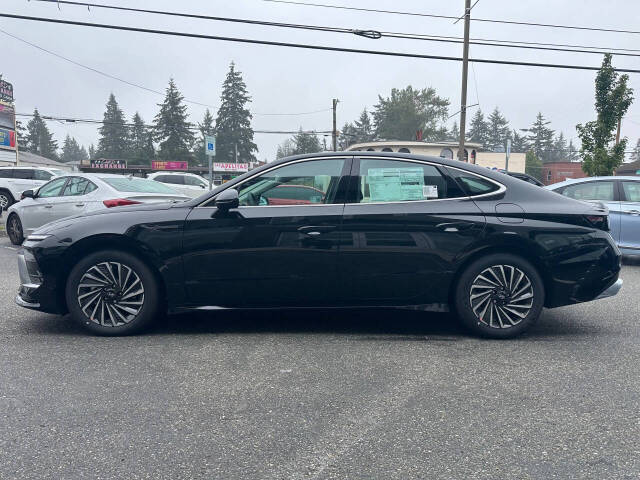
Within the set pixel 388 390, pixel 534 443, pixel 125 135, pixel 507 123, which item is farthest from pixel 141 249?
pixel 507 123

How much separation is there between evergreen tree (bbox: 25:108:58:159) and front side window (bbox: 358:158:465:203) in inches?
4708

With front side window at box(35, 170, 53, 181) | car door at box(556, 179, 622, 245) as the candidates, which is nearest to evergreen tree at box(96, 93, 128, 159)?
front side window at box(35, 170, 53, 181)

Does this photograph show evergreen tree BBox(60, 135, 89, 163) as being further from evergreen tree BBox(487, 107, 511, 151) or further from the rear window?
the rear window

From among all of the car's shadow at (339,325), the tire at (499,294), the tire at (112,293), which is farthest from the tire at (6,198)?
the tire at (499,294)

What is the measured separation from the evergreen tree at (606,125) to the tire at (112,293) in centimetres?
1660

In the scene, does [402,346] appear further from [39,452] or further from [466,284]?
[39,452]

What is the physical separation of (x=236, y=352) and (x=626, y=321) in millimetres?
3788

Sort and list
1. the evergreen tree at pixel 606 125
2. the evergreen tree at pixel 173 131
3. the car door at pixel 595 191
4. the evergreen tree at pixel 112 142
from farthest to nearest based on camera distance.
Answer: the evergreen tree at pixel 112 142 < the evergreen tree at pixel 173 131 < the evergreen tree at pixel 606 125 < the car door at pixel 595 191

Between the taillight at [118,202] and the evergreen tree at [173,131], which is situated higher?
the evergreen tree at [173,131]

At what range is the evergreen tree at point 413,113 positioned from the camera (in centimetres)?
8494

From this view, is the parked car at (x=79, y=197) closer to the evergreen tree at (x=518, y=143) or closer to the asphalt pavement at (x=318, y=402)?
the asphalt pavement at (x=318, y=402)

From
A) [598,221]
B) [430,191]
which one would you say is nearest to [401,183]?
[430,191]

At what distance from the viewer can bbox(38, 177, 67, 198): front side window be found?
9.84 metres

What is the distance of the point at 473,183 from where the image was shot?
465 centimetres
